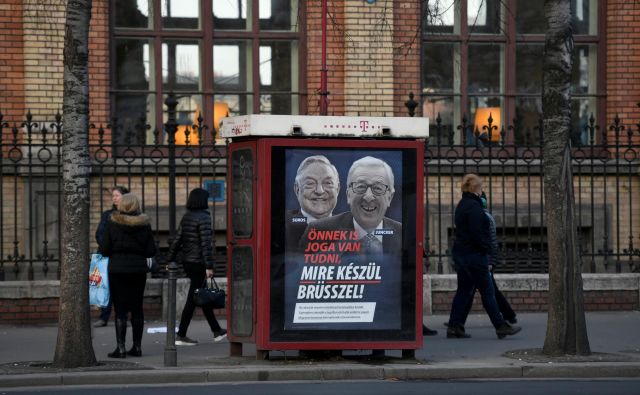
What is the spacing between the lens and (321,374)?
39.8ft

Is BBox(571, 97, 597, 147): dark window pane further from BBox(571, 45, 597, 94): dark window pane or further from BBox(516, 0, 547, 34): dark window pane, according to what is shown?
BBox(516, 0, 547, 34): dark window pane

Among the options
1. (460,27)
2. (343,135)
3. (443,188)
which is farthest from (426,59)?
(343,135)

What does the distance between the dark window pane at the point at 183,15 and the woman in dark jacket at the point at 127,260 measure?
20.3 ft

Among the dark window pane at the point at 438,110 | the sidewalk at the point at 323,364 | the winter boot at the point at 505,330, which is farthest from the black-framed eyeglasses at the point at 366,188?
the dark window pane at the point at 438,110

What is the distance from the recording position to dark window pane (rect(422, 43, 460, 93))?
1980 centimetres

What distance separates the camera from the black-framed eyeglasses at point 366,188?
12625mm

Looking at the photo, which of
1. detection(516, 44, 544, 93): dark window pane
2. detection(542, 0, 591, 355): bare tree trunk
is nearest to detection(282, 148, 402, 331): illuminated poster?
detection(542, 0, 591, 355): bare tree trunk

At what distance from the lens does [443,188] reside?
19.1 meters

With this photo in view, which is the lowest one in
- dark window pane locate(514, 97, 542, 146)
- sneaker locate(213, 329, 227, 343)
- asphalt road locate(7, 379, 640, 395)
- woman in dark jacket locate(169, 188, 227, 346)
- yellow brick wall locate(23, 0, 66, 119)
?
asphalt road locate(7, 379, 640, 395)

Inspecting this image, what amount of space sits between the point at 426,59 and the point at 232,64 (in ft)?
9.03

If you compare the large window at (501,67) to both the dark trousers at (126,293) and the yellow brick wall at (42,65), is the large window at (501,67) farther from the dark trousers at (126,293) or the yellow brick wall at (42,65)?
the dark trousers at (126,293)

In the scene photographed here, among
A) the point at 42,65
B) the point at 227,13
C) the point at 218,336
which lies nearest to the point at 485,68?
the point at 227,13

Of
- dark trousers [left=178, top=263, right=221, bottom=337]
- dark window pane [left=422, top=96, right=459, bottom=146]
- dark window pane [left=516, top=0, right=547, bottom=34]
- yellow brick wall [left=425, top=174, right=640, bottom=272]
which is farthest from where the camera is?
dark window pane [left=516, top=0, right=547, bottom=34]

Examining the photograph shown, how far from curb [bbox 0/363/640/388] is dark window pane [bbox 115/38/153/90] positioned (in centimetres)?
770
